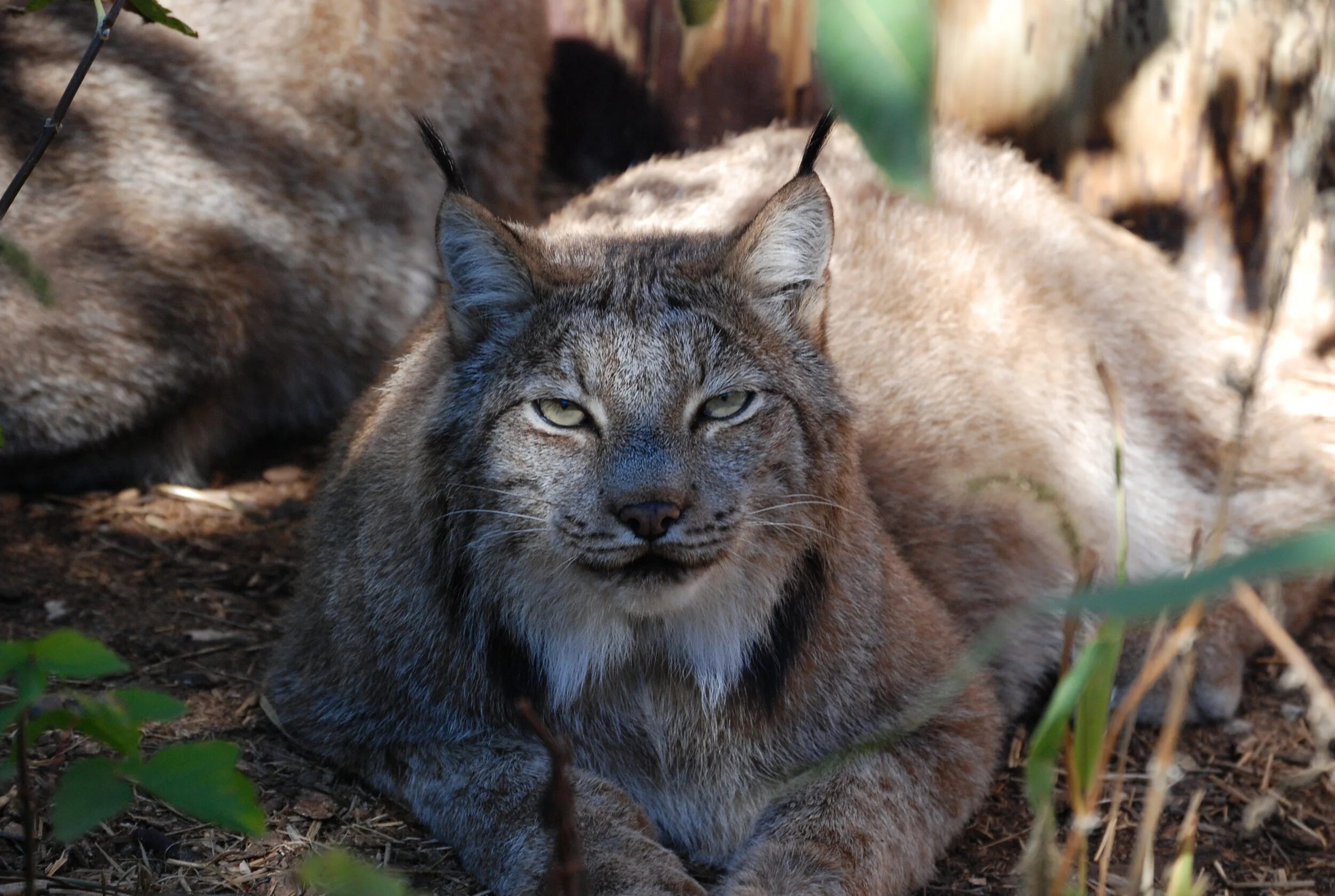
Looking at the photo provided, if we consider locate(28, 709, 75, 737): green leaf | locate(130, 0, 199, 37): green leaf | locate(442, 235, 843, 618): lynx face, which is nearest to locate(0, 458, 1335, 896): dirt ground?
locate(28, 709, 75, 737): green leaf

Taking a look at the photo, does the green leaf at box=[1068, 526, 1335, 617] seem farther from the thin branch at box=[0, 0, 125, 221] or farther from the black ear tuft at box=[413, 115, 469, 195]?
the thin branch at box=[0, 0, 125, 221]

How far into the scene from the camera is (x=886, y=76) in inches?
38.0

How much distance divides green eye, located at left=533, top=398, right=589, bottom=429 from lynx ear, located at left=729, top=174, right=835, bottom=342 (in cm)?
49

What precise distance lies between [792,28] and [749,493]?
→ 292 centimetres

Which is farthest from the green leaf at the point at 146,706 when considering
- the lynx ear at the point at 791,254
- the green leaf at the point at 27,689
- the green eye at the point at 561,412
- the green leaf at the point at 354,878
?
the lynx ear at the point at 791,254

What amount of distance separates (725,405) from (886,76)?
2.03 metres

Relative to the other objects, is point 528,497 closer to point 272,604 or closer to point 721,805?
point 721,805

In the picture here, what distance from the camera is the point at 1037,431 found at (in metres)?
4.40

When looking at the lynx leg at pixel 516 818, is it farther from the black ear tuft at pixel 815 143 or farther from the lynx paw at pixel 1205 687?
the lynx paw at pixel 1205 687

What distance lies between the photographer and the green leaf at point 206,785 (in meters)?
1.98

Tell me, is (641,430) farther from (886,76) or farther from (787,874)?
(886,76)

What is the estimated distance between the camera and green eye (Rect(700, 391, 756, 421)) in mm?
2973

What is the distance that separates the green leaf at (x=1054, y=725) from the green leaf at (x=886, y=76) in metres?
1.19

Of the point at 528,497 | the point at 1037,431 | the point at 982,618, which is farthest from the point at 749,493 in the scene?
the point at 1037,431
